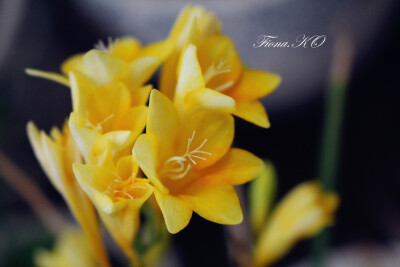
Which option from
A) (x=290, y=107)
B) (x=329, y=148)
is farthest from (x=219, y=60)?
(x=290, y=107)

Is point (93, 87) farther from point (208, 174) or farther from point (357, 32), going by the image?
point (357, 32)

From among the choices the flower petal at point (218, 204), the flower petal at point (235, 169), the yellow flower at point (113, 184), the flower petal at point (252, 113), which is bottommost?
the flower petal at point (218, 204)

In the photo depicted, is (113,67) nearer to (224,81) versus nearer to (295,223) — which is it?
(224,81)

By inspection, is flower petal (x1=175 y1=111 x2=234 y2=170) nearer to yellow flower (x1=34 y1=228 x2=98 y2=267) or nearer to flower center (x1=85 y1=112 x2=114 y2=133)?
flower center (x1=85 y1=112 x2=114 y2=133)

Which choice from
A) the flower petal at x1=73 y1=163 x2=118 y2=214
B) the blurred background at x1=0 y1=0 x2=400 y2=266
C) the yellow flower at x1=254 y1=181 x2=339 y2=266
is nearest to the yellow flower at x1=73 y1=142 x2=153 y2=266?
the flower petal at x1=73 y1=163 x2=118 y2=214

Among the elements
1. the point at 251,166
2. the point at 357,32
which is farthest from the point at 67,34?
the point at 251,166

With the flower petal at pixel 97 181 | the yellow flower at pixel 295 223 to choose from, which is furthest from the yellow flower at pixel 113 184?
the yellow flower at pixel 295 223

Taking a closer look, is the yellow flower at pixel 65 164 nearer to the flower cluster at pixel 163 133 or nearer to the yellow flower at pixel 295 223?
the flower cluster at pixel 163 133
